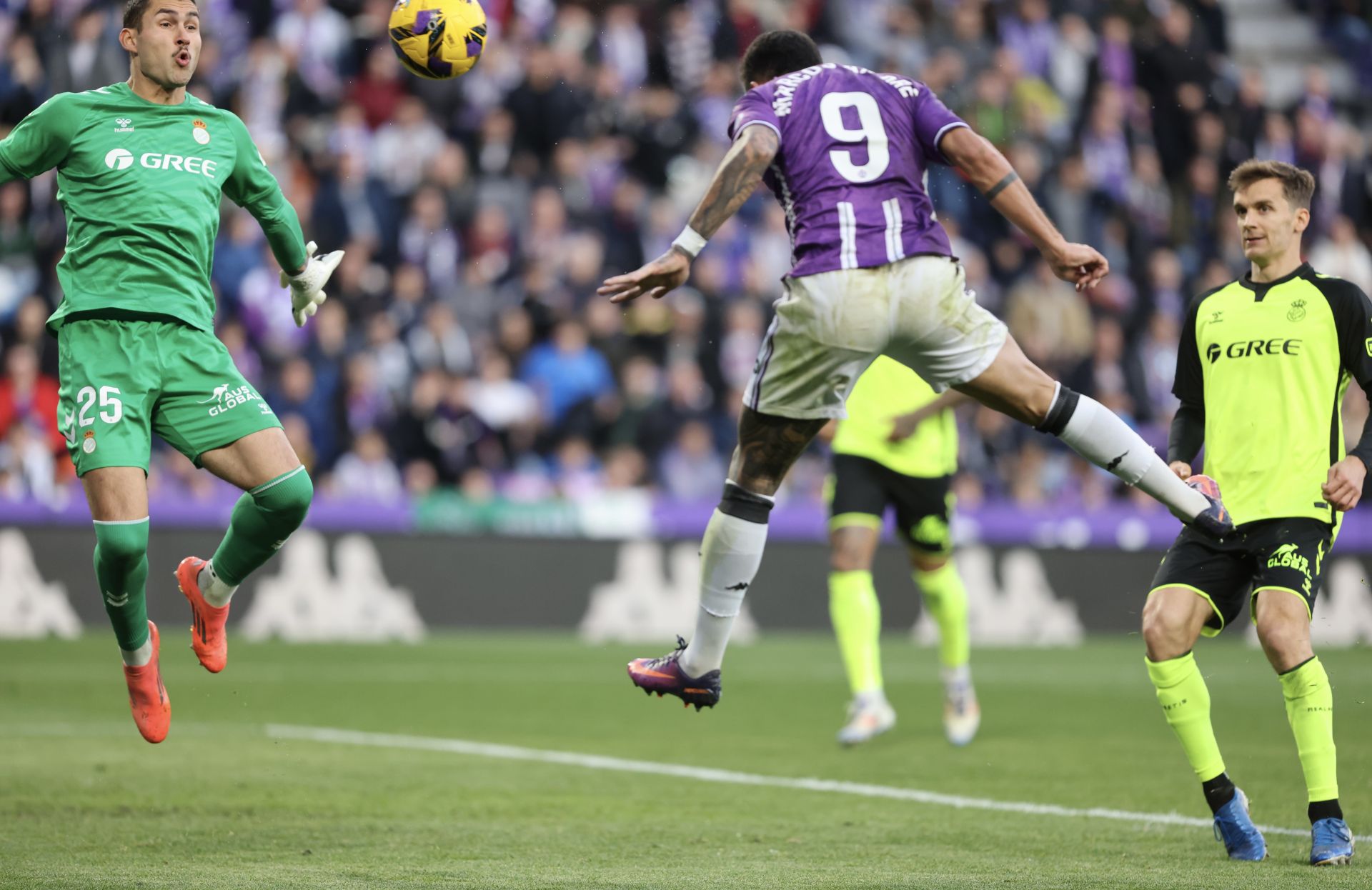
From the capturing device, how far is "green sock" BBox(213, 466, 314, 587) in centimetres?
691

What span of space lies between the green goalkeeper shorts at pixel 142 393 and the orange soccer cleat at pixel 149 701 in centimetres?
81

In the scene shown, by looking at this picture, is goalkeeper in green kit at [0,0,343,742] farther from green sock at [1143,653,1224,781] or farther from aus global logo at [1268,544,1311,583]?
aus global logo at [1268,544,1311,583]

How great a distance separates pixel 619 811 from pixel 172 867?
2.09 meters

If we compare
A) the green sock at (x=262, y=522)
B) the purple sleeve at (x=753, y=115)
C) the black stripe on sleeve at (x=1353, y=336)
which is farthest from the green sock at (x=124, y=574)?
the black stripe on sleeve at (x=1353, y=336)

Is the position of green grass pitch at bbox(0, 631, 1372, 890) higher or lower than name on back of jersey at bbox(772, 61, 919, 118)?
lower

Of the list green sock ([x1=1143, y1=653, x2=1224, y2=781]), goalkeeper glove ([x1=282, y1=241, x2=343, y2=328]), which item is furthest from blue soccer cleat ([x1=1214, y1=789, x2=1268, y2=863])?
goalkeeper glove ([x1=282, y1=241, x2=343, y2=328])

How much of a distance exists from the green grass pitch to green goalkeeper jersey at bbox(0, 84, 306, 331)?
2.00 m

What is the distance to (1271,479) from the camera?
660 centimetres

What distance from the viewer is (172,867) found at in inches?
241

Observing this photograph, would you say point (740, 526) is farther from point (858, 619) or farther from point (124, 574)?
point (858, 619)

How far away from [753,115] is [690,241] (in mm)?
552

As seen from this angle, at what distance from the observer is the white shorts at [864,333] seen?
6.02 meters

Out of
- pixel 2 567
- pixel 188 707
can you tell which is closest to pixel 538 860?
pixel 188 707

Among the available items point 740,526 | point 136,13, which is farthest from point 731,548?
point 136,13
